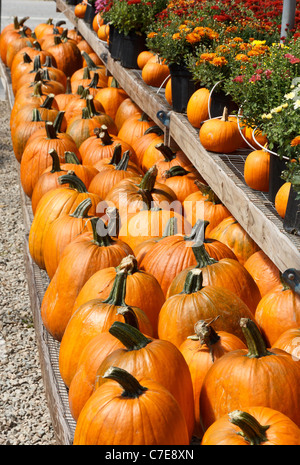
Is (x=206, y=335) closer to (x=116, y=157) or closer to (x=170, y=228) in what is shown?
(x=170, y=228)

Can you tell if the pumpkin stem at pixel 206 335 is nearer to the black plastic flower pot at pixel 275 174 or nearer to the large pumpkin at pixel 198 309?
the large pumpkin at pixel 198 309

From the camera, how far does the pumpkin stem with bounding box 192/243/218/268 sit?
2.39 meters

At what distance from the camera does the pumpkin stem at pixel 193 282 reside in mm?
2199

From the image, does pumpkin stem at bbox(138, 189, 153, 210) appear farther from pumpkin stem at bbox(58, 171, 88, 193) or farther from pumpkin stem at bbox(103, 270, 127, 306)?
pumpkin stem at bbox(103, 270, 127, 306)

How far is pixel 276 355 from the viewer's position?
1.88m

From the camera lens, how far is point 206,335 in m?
1.99

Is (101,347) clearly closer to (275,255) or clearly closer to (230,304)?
(230,304)

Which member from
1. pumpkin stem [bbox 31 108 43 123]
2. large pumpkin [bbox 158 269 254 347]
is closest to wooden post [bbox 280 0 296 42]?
large pumpkin [bbox 158 269 254 347]

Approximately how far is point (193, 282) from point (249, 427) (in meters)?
0.76

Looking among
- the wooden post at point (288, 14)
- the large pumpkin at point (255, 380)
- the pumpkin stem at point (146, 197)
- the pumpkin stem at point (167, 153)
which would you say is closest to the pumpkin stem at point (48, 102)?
the pumpkin stem at point (167, 153)

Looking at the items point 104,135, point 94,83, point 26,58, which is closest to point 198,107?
point 104,135

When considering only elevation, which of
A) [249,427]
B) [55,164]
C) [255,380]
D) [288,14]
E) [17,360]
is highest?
[288,14]

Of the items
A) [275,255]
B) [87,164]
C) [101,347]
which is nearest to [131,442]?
[101,347]

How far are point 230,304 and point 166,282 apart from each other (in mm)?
534
